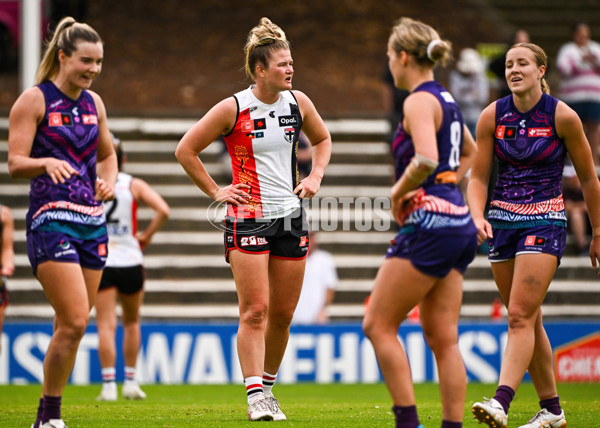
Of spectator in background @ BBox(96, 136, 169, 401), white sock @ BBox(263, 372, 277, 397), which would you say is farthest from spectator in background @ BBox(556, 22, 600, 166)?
white sock @ BBox(263, 372, 277, 397)

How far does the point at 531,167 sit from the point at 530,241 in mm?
499

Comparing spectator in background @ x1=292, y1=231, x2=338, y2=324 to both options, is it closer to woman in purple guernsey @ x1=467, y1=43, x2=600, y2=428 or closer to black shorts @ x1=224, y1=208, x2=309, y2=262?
black shorts @ x1=224, y1=208, x2=309, y2=262

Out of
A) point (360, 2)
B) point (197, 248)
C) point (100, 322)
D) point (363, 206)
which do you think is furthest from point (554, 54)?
point (100, 322)

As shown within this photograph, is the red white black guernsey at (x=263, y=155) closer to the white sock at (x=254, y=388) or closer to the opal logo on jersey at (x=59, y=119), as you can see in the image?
the white sock at (x=254, y=388)

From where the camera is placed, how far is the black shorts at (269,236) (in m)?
6.54

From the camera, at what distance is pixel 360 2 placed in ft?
74.4

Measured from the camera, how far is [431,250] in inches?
199

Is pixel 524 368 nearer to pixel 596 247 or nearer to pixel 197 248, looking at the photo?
pixel 596 247

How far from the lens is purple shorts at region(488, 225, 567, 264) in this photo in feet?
20.4

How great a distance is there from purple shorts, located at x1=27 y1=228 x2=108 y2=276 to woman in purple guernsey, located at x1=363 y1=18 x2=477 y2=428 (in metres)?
1.89

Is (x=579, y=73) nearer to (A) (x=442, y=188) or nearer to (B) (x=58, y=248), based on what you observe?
(A) (x=442, y=188)

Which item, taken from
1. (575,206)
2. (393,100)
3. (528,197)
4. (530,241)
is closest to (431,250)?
(530,241)

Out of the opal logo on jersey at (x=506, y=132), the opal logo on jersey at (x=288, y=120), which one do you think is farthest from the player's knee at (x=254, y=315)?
the opal logo on jersey at (x=506, y=132)

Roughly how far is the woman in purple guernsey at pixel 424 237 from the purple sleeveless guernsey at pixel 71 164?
194cm
